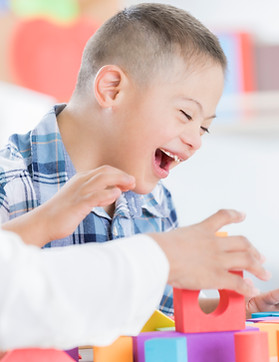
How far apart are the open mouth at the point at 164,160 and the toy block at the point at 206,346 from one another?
360 millimetres

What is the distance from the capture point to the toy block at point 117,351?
1.75 ft

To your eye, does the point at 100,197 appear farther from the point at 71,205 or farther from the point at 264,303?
the point at 264,303

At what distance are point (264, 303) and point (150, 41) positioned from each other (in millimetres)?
379

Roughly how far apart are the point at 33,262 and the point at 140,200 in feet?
1.94

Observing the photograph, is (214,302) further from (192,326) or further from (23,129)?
(23,129)

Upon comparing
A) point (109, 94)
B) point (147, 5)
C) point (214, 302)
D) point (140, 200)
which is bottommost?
point (214, 302)

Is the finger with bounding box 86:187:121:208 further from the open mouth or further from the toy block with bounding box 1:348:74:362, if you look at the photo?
the open mouth

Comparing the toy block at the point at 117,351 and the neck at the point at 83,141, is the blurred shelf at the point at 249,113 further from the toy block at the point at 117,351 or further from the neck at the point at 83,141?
the toy block at the point at 117,351

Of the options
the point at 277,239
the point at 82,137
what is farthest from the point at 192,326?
the point at 277,239

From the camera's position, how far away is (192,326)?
53 cm

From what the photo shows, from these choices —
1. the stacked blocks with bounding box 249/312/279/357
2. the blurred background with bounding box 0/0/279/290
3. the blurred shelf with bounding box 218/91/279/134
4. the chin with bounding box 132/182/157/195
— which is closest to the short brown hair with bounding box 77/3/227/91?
the chin with bounding box 132/182/157/195

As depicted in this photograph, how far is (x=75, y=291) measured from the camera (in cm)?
40

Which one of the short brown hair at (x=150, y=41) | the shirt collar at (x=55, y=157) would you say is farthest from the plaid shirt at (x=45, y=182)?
the short brown hair at (x=150, y=41)

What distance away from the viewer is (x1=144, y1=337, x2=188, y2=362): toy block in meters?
0.50
